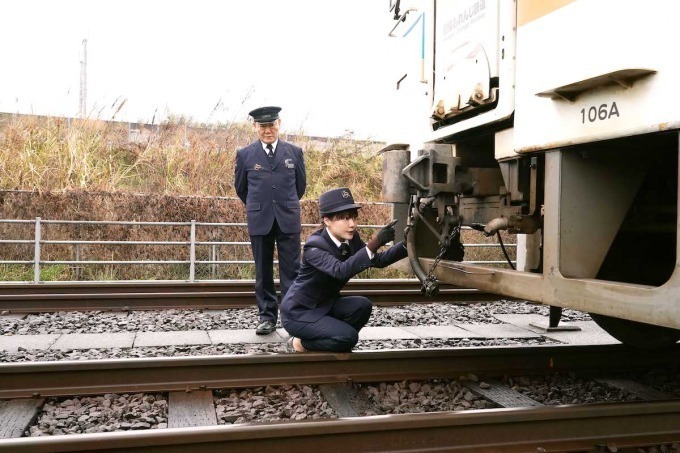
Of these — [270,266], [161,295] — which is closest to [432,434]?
[270,266]

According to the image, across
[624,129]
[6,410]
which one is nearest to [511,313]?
[624,129]

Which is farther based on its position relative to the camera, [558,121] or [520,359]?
[520,359]

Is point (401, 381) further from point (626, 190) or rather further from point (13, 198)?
point (13, 198)

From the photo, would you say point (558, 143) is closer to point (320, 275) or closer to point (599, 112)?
point (599, 112)

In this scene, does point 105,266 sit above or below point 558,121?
below

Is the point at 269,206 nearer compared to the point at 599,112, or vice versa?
the point at 599,112

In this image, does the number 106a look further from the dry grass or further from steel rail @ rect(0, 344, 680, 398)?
the dry grass

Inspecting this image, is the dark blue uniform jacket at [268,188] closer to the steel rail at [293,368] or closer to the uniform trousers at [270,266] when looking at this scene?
the uniform trousers at [270,266]

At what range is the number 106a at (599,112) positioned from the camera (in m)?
3.12

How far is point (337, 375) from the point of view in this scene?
4.32 metres

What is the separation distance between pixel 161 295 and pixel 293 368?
369 centimetres

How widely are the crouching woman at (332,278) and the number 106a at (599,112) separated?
155cm

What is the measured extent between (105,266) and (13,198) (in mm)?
1747

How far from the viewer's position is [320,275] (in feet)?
15.5
